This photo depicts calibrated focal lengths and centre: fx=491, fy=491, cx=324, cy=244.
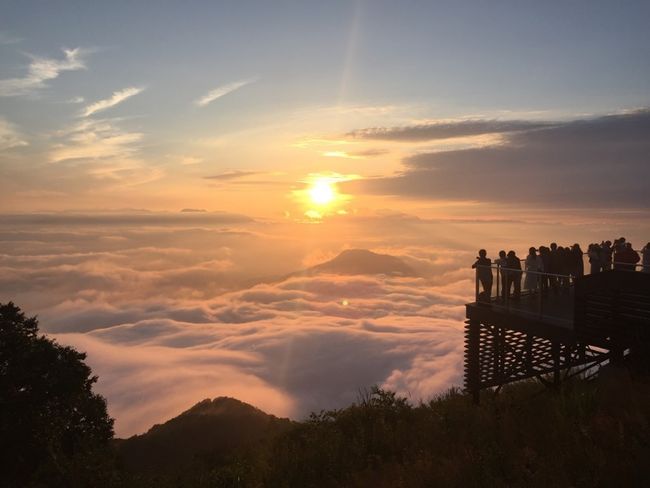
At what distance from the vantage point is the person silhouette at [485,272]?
1546 centimetres

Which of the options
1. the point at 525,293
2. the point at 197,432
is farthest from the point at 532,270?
the point at 197,432

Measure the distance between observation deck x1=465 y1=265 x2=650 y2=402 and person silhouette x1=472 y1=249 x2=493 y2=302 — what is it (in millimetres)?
41

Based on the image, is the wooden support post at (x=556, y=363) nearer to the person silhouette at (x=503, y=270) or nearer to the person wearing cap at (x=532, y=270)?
the person wearing cap at (x=532, y=270)

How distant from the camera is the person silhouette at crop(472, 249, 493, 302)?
15.5 meters

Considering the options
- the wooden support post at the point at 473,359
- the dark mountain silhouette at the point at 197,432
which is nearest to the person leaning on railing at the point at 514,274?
the wooden support post at the point at 473,359

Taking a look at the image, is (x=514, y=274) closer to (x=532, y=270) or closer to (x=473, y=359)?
(x=532, y=270)

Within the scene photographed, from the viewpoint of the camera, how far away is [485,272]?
15555mm

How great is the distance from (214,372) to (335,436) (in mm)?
182254

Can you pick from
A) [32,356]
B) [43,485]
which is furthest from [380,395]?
[32,356]

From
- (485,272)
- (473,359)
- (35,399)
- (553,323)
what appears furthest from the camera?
(35,399)

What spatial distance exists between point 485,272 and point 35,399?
18.2 metres

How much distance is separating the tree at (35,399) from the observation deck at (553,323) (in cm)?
1329

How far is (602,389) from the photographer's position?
1175 cm

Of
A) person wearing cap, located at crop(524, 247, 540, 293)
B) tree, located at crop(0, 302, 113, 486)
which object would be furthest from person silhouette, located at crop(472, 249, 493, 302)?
tree, located at crop(0, 302, 113, 486)
